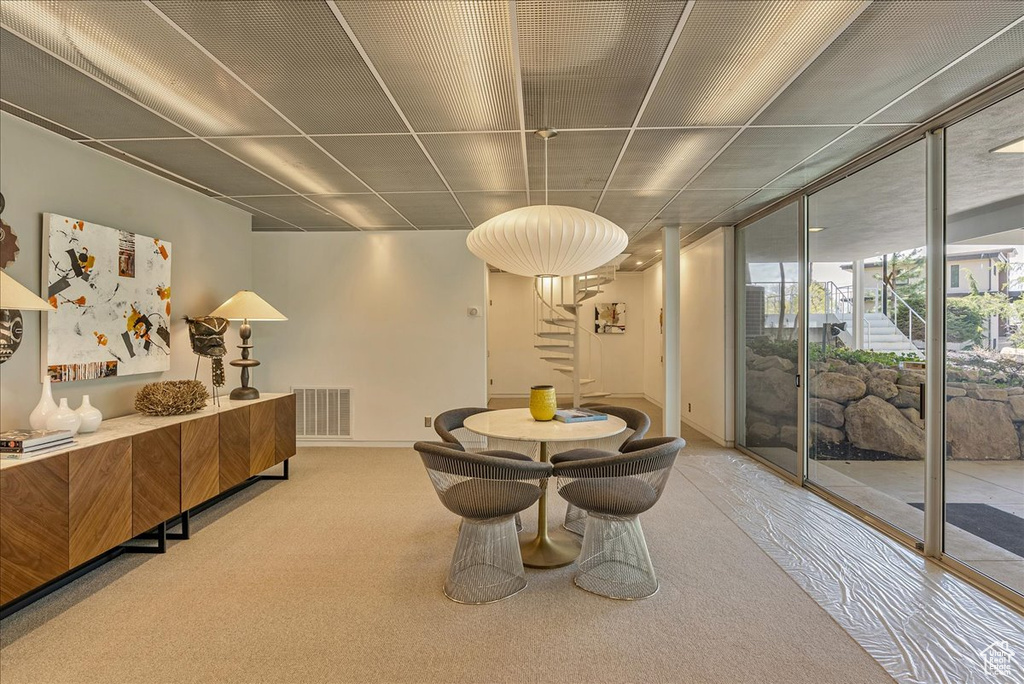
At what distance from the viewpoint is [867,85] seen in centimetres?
242

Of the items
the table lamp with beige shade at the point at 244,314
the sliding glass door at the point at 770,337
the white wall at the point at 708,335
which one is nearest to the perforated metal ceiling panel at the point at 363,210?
the table lamp with beige shade at the point at 244,314

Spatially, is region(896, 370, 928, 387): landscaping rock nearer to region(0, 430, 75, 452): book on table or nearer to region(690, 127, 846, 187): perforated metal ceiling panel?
region(690, 127, 846, 187): perforated metal ceiling panel

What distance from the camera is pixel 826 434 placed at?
392 cm

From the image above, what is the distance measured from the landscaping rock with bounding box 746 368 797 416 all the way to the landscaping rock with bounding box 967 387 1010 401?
1760mm

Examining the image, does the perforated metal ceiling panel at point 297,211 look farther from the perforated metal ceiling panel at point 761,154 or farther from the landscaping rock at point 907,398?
the landscaping rock at point 907,398

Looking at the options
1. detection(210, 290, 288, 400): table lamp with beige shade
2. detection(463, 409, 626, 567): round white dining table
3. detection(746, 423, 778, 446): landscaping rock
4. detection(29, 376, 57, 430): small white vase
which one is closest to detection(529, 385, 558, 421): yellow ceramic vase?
detection(463, 409, 626, 567): round white dining table

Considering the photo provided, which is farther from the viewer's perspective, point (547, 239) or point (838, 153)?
point (838, 153)

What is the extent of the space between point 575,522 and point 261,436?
2.65m

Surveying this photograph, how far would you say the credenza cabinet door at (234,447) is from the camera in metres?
3.52

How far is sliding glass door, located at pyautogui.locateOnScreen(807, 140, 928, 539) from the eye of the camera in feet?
9.84

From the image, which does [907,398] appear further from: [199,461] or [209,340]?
[209,340]

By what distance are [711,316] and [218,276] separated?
5.44m

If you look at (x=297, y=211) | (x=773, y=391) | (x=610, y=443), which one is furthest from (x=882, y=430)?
(x=297, y=211)

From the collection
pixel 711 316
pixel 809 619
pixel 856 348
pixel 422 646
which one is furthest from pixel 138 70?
pixel 711 316
